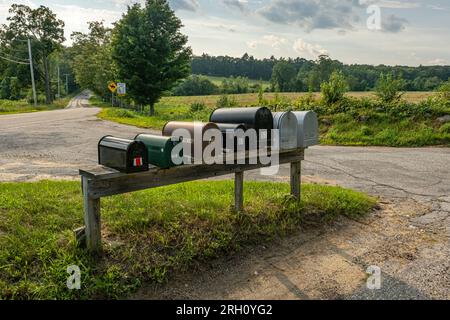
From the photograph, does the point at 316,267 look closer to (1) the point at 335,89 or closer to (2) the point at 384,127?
(2) the point at 384,127

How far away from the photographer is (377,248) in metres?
4.13

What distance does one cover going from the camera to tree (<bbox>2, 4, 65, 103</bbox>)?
4022cm

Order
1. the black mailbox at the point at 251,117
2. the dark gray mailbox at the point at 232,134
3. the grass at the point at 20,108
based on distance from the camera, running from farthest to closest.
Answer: the grass at the point at 20,108 → the black mailbox at the point at 251,117 → the dark gray mailbox at the point at 232,134

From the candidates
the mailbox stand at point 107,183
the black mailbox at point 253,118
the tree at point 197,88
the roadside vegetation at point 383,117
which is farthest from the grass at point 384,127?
the tree at point 197,88

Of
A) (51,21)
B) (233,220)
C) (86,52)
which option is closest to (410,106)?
(233,220)

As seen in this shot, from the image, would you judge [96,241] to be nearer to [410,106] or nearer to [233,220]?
[233,220]

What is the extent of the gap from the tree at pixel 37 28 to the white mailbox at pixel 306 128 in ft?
146

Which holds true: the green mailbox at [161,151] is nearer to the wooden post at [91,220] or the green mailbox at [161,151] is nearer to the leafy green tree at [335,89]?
the wooden post at [91,220]

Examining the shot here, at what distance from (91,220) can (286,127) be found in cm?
258

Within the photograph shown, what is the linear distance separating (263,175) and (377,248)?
3.62 meters

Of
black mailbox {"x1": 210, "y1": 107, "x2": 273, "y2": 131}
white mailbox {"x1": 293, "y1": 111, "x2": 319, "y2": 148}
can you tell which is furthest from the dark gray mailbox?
white mailbox {"x1": 293, "y1": 111, "x2": 319, "y2": 148}

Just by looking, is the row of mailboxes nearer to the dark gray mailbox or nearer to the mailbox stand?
the dark gray mailbox

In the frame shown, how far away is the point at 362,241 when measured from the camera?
14.2 feet

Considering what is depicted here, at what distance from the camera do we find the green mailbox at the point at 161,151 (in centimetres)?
342
